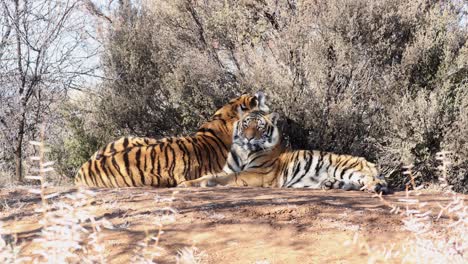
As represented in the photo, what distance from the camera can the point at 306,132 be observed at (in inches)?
406

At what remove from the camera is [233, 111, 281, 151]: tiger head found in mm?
8320

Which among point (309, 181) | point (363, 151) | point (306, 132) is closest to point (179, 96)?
point (306, 132)

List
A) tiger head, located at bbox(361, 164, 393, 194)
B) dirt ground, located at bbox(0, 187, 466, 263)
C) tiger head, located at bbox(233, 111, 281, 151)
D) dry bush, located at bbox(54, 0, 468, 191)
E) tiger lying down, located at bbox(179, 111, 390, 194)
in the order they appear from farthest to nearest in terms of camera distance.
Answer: dry bush, located at bbox(54, 0, 468, 191) < tiger head, located at bbox(233, 111, 281, 151) < tiger lying down, located at bbox(179, 111, 390, 194) < tiger head, located at bbox(361, 164, 393, 194) < dirt ground, located at bbox(0, 187, 466, 263)

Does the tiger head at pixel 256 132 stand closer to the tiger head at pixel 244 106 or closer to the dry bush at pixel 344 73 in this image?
the tiger head at pixel 244 106

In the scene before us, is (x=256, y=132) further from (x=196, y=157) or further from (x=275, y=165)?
(x=196, y=157)

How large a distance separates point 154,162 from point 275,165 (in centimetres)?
153

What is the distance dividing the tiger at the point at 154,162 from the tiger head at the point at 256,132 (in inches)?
11.9

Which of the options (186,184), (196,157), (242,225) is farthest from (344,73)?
(242,225)

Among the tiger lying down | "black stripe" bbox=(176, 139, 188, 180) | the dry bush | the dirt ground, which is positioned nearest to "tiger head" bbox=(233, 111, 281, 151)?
the tiger lying down

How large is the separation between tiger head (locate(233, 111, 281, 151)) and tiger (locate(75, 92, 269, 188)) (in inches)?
11.9

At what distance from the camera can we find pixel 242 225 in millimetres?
4762

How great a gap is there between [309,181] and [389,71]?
3.03 meters

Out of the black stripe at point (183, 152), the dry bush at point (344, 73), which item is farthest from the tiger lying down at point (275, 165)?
the dry bush at point (344, 73)

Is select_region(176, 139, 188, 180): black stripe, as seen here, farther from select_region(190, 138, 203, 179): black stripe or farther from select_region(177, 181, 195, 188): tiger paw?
select_region(177, 181, 195, 188): tiger paw
